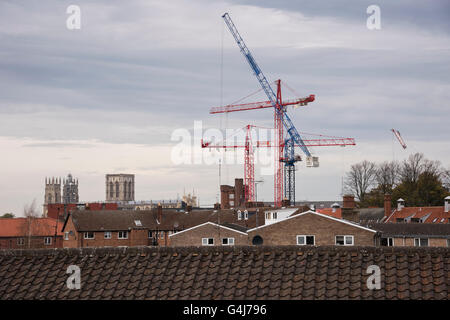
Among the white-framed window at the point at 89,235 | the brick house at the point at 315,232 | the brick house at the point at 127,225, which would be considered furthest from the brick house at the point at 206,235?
the white-framed window at the point at 89,235

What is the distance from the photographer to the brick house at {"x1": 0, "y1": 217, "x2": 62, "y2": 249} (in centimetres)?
8706

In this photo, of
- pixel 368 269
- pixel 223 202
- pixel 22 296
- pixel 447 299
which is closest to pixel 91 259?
pixel 22 296

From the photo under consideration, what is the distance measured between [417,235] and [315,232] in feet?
46.1

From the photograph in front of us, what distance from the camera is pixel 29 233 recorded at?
86.2 m

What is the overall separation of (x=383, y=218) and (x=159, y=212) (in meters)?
30.2

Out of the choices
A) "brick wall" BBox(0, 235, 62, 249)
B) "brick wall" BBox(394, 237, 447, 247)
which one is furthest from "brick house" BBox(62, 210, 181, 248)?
"brick wall" BBox(394, 237, 447, 247)

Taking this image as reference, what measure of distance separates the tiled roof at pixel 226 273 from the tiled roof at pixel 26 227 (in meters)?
77.1

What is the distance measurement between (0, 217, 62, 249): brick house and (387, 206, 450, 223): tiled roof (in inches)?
1834

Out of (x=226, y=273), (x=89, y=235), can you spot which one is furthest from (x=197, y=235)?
(x=226, y=273)

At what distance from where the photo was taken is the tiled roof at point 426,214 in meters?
74.6

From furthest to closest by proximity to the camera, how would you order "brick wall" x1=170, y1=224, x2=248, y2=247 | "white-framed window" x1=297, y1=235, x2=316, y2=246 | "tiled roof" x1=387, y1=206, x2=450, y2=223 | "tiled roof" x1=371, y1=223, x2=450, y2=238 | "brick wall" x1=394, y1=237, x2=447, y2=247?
1. "tiled roof" x1=387, y1=206, x2=450, y2=223
2. "brick wall" x1=170, y1=224, x2=248, y2=247
3. "tiled roof" x1=371, y1=223, x2=450, y2=238
4. "brick wall" x1=394, y1=237, x2=447, y2=247
5. "white-framed window" x1=297, y1=235, x2=316, y2=246

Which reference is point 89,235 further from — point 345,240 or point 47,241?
point 345,240

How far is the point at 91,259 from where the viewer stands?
14242mm

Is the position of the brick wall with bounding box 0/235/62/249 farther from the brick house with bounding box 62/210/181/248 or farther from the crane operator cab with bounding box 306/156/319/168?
the crane operator cab with bounding box 306/156/319/168
